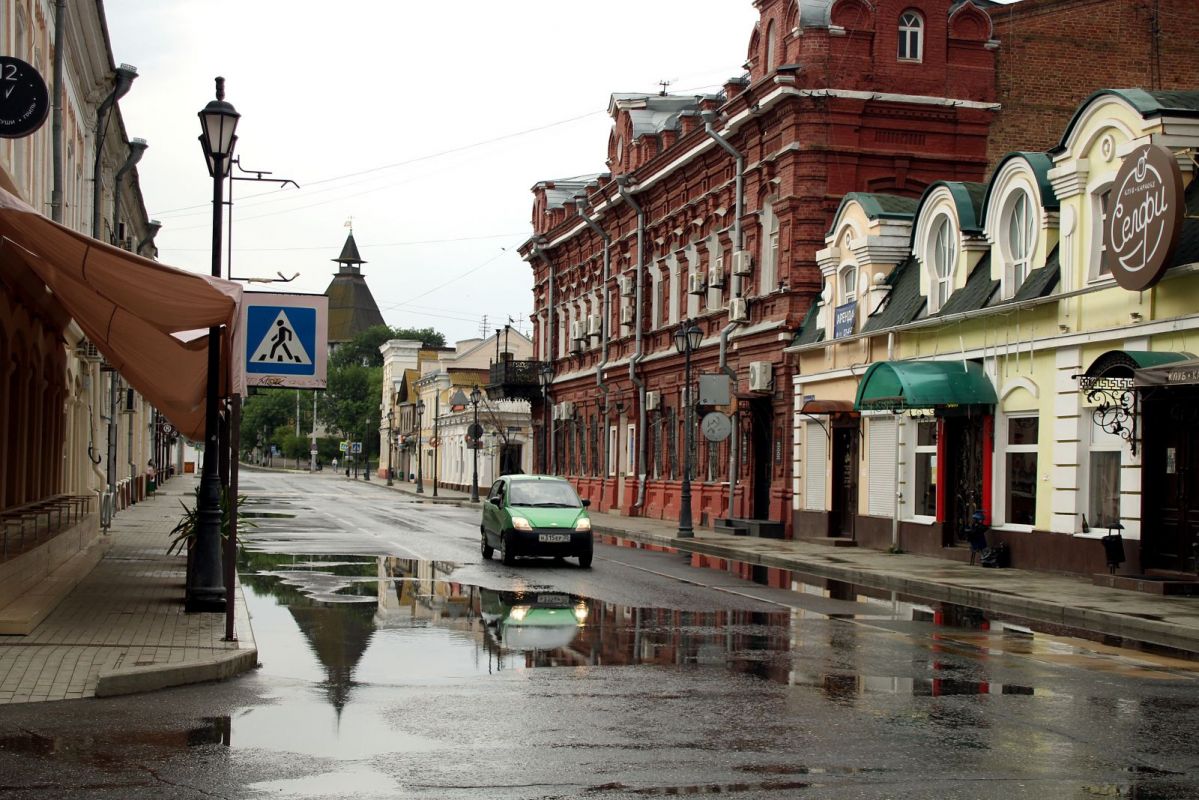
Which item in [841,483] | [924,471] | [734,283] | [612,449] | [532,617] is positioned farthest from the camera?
[612,449]

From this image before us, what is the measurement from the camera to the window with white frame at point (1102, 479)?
2188 cm

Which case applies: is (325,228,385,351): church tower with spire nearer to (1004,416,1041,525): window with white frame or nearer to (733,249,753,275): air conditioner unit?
(733,249,753,275): air conditioner unit

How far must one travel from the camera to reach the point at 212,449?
50.2ft

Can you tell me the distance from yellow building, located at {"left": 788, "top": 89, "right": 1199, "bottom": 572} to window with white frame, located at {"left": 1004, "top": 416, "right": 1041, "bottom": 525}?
1.5 inches

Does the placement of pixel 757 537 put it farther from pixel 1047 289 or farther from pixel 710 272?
pixel 1047 289

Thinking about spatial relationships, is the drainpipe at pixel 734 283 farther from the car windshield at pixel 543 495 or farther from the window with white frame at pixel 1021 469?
the window with white frame at pixel 1021 469

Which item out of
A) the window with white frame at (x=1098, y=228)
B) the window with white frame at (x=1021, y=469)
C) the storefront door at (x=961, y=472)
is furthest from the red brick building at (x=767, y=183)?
the window with white frame at (x=1098, y=228)

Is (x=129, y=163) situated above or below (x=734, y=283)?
above

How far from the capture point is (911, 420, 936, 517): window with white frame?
27984 mm

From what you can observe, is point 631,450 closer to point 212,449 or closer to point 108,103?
point 108,103

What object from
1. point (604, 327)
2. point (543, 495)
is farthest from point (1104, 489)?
point (604, 327)

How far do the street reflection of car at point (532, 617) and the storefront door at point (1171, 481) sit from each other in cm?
857

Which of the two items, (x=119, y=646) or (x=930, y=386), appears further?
(x=930, y=386)

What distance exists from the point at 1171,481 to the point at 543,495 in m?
10.4
